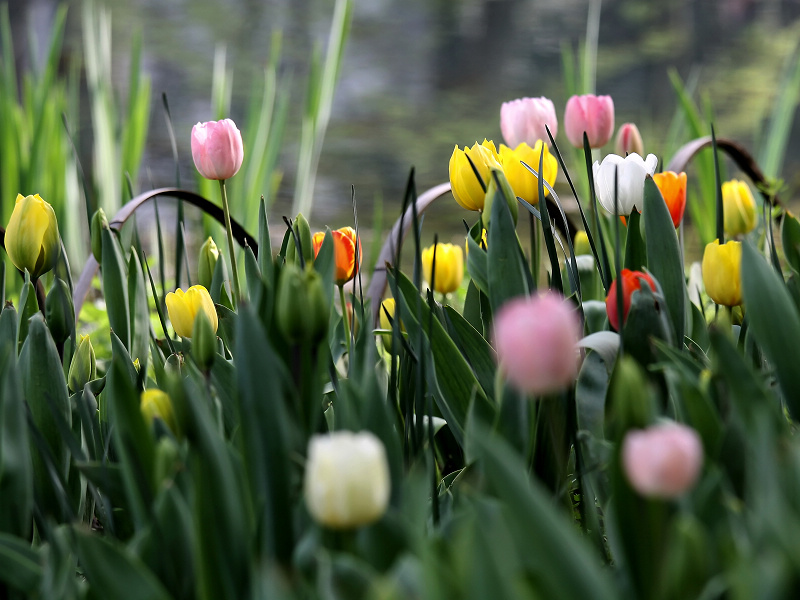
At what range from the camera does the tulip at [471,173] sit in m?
0.57

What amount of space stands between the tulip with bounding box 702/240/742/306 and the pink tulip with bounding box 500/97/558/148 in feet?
0.90

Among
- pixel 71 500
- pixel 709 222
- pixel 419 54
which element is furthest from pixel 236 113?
pixel 71 500

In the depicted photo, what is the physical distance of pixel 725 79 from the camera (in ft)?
17.0

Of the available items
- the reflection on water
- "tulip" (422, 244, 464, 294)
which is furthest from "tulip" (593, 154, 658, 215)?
the reflection on water

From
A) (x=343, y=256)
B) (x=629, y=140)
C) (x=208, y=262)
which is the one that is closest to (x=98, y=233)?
(x=208, y=262)

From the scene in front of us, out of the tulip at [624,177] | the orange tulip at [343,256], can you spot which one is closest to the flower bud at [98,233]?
the orange tulip at [343,256]

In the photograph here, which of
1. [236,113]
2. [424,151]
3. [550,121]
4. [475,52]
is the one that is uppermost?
[475,52]

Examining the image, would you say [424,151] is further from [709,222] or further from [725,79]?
[709,222]

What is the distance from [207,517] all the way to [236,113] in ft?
15.9

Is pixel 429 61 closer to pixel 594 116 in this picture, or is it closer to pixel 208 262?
pixel 594 116

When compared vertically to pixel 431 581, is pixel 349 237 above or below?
above

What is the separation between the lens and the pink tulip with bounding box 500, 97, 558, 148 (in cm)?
77

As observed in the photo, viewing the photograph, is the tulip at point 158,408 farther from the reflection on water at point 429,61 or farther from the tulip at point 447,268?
the reflection on water at point 429,61

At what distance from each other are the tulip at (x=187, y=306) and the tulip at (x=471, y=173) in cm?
20
